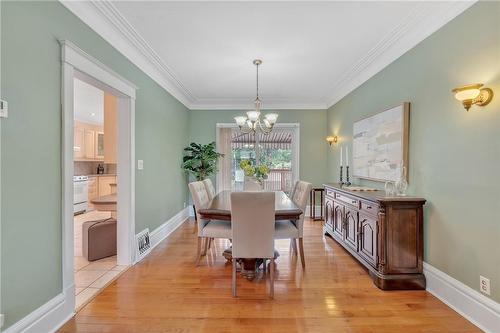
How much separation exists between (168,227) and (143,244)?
1000 millimetres

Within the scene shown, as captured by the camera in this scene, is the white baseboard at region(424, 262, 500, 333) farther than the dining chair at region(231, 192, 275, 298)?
No

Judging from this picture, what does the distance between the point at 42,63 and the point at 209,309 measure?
227cm

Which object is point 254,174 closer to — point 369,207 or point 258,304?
point 369,207

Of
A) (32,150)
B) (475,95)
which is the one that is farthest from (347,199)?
(32,150)

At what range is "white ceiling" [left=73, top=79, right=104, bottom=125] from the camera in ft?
14.1

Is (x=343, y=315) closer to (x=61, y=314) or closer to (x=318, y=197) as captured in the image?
(x=61, y=314)

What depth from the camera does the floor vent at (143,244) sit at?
3.16 meters

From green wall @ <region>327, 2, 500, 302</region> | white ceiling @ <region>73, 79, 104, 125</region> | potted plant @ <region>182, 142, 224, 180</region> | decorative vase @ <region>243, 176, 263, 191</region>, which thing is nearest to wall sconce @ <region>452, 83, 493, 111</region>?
green wall @ <region>327, 2, 500, 302</region>

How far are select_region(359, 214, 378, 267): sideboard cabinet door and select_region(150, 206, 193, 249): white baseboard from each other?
9.18 feet

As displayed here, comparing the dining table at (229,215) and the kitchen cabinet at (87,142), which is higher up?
the kitchen cabinet at (87,142)

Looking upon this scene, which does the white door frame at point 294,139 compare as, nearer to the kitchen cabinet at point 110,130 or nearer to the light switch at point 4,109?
the kitchen cabinet at point 110,130

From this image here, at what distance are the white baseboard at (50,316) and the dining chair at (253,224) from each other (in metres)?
1.34

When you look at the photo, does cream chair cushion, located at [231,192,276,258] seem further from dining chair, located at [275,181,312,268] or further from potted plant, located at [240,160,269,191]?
potted plant, located at [240,160,269,191]

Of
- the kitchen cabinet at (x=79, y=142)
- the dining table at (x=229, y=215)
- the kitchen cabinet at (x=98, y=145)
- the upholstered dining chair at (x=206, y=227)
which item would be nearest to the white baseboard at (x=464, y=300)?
the dining table at (x=229, y=215)
